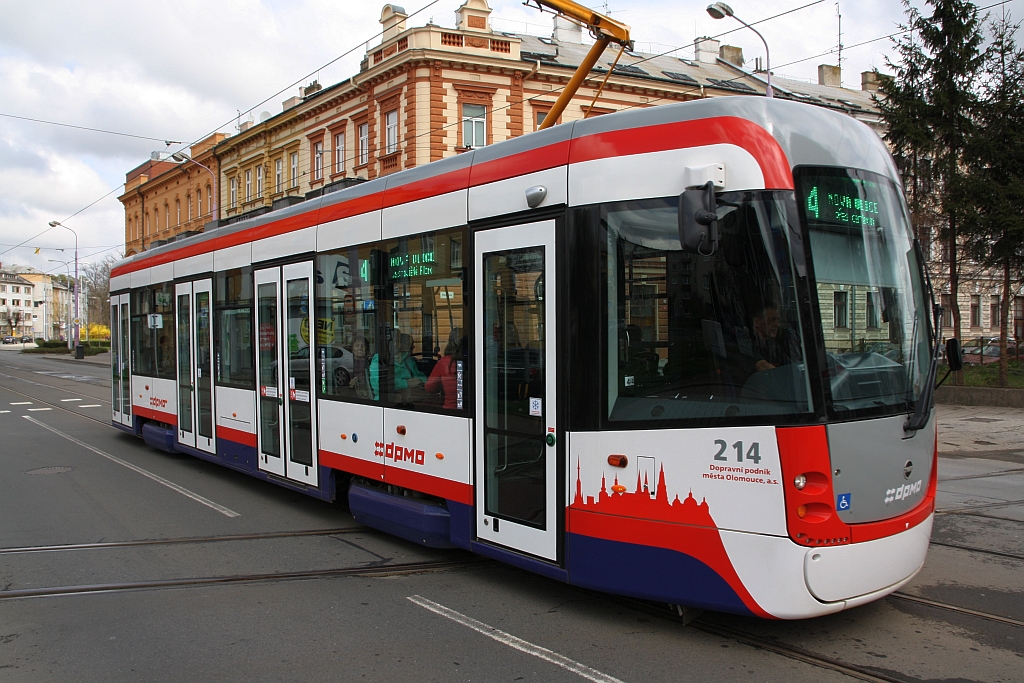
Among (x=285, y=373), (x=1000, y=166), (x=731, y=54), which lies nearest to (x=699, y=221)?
(x=285, y=373)

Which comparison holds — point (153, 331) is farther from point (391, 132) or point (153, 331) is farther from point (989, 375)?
point (391, 132)

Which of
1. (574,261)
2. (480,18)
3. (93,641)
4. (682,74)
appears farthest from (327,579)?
(682,74)

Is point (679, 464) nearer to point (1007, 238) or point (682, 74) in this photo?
point (1007, 238)

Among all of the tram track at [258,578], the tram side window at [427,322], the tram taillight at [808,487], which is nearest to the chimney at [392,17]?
the tram side window at [427,322]

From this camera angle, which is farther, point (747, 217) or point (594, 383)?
point (594, 383)

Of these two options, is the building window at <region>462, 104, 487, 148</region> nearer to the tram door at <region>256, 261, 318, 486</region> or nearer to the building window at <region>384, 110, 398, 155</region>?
the building window at <region>384, 110, 398, 155</region>

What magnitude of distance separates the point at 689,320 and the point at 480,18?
101 ft

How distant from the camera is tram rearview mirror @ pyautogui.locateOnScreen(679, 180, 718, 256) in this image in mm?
4266

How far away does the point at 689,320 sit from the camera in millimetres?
4551

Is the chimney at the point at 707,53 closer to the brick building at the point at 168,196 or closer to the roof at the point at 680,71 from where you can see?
the roof at the point at 680,71

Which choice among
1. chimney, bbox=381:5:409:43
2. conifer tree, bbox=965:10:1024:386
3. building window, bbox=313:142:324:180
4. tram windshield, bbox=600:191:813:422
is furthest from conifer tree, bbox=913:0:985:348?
building window, bbox=313:142:324:180

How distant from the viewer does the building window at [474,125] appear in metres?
31.9

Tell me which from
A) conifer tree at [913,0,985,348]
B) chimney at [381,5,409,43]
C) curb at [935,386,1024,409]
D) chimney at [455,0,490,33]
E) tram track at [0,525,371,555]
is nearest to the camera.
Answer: tram track at [0,525,371,555]

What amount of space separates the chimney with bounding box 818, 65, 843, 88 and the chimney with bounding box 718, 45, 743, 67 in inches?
281
